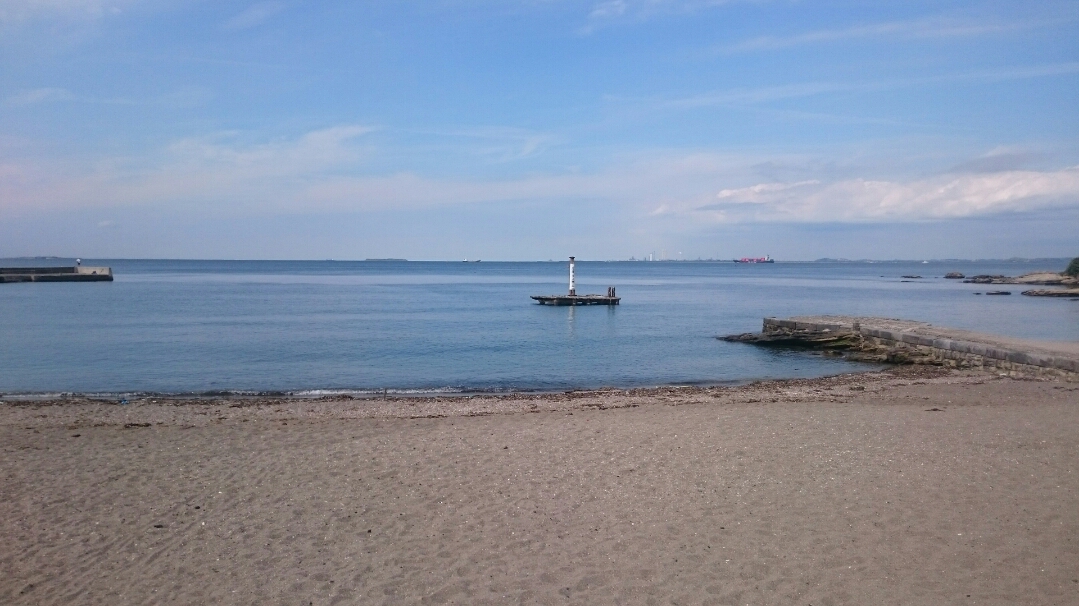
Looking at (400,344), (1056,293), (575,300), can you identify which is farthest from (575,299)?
(1056,293)

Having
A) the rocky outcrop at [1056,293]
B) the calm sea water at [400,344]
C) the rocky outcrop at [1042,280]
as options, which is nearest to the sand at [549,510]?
the calm sea water at [400,344]

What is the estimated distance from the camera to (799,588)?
574 centimetres

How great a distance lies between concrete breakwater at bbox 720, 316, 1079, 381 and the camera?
1942cm

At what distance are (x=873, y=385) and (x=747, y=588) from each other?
1388 centimetres

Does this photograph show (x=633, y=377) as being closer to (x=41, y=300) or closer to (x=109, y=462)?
(x=109, y=462)

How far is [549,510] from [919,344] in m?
20.1

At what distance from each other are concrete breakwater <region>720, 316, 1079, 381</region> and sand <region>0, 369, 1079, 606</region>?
7.80 meters

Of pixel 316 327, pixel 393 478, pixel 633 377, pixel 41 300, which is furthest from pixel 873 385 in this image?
pixel 41 300

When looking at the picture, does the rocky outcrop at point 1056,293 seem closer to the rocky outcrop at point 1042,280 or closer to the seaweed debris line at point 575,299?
the rocky outcrop at point 1042,280

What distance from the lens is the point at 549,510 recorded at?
7.59m

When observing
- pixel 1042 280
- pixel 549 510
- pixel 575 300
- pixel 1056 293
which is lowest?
pixel 549 510

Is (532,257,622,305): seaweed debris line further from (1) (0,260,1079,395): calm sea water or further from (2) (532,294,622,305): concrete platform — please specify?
(1) (0,260,1079,395): calm sea water

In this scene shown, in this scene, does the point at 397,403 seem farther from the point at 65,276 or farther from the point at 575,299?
the point at 65,276

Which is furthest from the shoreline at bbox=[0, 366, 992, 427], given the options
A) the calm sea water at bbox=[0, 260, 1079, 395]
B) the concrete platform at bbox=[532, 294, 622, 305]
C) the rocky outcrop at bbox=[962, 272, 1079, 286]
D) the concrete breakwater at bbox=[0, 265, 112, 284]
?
the concrete breakwater at bbox=[0, 265, 112, 284]
